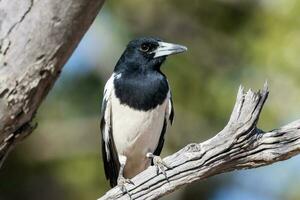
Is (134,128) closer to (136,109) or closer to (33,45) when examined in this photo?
(136,109)

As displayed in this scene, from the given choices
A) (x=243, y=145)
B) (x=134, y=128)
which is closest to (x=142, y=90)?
(x=134, y=128)

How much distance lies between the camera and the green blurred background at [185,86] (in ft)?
21.5

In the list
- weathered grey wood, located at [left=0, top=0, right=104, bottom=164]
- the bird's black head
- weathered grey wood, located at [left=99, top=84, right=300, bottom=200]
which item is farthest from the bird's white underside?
weathered grey wood, located at [left=0, top=0, right=104, bottom=164]

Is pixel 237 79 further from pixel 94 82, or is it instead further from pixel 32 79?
pixel 32 79

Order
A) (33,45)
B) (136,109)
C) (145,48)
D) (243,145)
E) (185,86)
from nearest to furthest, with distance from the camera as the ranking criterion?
(33,45) < (243,145) < (136,109) < (145,48) < (185,86)

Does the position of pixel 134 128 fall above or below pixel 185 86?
below

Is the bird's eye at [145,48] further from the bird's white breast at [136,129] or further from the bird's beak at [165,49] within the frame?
the bird's white breast at [136,129]

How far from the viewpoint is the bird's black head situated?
4.57 metres

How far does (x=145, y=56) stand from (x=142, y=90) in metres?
0.29

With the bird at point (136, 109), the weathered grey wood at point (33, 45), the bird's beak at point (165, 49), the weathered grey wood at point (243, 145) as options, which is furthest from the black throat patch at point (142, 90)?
the weathered grey wood at point (33, 45)

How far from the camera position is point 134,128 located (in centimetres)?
440

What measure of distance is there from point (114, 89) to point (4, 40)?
2791 mm

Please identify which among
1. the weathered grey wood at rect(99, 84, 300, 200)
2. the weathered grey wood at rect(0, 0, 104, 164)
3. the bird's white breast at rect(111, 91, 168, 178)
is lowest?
the weathered grey wood at rect(0, 0, 104, 164)

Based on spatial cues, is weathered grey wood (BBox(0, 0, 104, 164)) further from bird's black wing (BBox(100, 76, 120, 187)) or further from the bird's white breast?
bird's black wing (BBox(100, 76, 120, 187))
